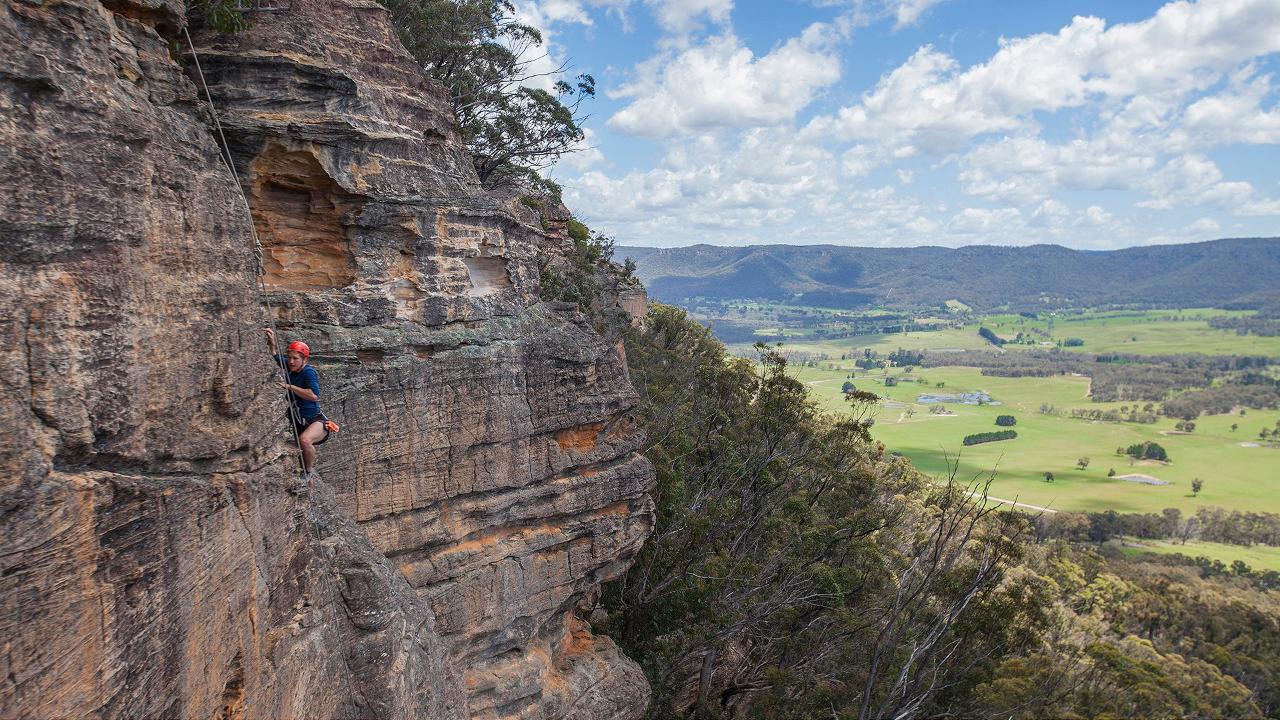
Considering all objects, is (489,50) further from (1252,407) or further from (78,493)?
(1252,407)

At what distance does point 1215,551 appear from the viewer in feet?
283

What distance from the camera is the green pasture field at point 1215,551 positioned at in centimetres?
8150

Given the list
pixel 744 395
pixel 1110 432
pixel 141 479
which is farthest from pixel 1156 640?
pixel 1110 432

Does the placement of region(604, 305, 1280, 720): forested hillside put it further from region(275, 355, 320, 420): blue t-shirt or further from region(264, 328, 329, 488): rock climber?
region(275, 355, 320, 420): blue t-shirt

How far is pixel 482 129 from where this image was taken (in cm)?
2972

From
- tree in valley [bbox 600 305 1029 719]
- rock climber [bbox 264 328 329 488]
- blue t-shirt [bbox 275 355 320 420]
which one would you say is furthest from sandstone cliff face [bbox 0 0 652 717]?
tree in valley [bbox 600 305 1029 719]

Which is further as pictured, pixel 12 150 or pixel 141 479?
pixel 141 479

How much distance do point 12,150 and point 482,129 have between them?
2511 cm

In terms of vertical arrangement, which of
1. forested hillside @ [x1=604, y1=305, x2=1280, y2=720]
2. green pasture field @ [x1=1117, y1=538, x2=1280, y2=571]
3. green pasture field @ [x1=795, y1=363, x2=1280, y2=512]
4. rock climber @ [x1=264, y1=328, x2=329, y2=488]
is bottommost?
green pasture field @ [x1=1117, y1=538, x2=1280, y2=571]

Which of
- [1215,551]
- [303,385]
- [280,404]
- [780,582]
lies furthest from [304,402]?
[1215,551]

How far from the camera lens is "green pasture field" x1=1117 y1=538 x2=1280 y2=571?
8150 centimetres

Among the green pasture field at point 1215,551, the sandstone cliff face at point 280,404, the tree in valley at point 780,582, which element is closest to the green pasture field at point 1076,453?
the green pasture field at point 1215,551

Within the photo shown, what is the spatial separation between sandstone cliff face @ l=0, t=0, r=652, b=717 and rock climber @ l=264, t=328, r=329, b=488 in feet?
1.81

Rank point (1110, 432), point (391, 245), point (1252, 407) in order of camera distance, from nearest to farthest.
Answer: point (391, 245), point (1110, 432), point (1252, 407)
